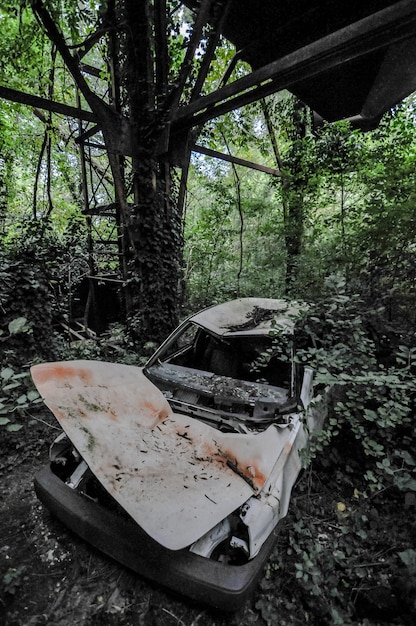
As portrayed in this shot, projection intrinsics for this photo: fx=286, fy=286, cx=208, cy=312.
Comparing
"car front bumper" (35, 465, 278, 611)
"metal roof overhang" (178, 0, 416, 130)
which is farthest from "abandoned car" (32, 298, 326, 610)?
"metal roof overhang" (178, 0, 416, 130)

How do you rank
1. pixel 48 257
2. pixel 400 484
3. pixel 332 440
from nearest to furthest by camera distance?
pixel 400 484
pixel 332 440
pixel 48 257

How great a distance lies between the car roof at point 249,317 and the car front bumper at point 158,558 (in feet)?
5.47

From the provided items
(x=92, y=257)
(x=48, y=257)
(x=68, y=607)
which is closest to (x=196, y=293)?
(x=92, y=257)

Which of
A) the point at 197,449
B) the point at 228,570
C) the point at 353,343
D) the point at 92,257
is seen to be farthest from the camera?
the point at 92,257

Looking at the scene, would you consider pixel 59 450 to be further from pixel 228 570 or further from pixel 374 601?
pixel 374 601

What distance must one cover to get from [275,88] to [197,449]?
448cm

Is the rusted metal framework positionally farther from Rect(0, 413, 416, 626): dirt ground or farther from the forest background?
Rect(0, 413, 416, 626): dirt ground

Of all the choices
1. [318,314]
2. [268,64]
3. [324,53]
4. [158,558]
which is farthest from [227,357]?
[268,64]

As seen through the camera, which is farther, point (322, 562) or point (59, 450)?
point (59, 450)

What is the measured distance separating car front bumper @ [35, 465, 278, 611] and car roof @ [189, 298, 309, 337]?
5.47 ft

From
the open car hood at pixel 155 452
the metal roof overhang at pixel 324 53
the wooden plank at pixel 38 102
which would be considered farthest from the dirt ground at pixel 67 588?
the metal roof overhang at pixel 324 53

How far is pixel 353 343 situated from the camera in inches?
99.2

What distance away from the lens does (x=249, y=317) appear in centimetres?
330

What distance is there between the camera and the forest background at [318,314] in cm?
191
